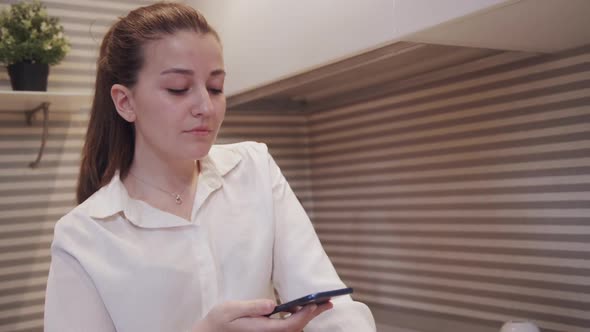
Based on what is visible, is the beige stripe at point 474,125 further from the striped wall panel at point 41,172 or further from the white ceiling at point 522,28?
the striped wall panel at point 41,172

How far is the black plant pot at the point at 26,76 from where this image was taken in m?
1.74

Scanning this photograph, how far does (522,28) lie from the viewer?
1062 millimetres

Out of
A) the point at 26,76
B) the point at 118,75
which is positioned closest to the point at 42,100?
the point at 26,76

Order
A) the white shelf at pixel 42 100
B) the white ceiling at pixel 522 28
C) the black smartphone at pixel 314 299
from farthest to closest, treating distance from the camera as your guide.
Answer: the white shelf at pixel 42 100, the white ceiling at pixel 522 28, the black smartphone at pixel 314 299

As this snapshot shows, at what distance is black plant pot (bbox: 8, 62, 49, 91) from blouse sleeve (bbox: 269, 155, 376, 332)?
0.90 m

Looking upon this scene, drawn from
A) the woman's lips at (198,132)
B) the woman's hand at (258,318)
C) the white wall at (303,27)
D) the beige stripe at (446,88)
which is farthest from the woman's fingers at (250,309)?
the beige stripe at (446,88)

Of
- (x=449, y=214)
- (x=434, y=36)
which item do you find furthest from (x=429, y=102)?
(x=434, y=36)

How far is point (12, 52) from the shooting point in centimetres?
172

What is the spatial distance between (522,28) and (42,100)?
51.8 inches

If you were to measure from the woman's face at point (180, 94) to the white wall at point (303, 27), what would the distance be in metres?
0.29

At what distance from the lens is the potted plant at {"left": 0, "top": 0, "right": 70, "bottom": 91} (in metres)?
1.73

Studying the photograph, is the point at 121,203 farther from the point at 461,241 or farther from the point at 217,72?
the point at 461,241

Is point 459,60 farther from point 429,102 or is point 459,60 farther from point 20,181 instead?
point 20,181

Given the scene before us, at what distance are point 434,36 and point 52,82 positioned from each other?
1.32 meters
